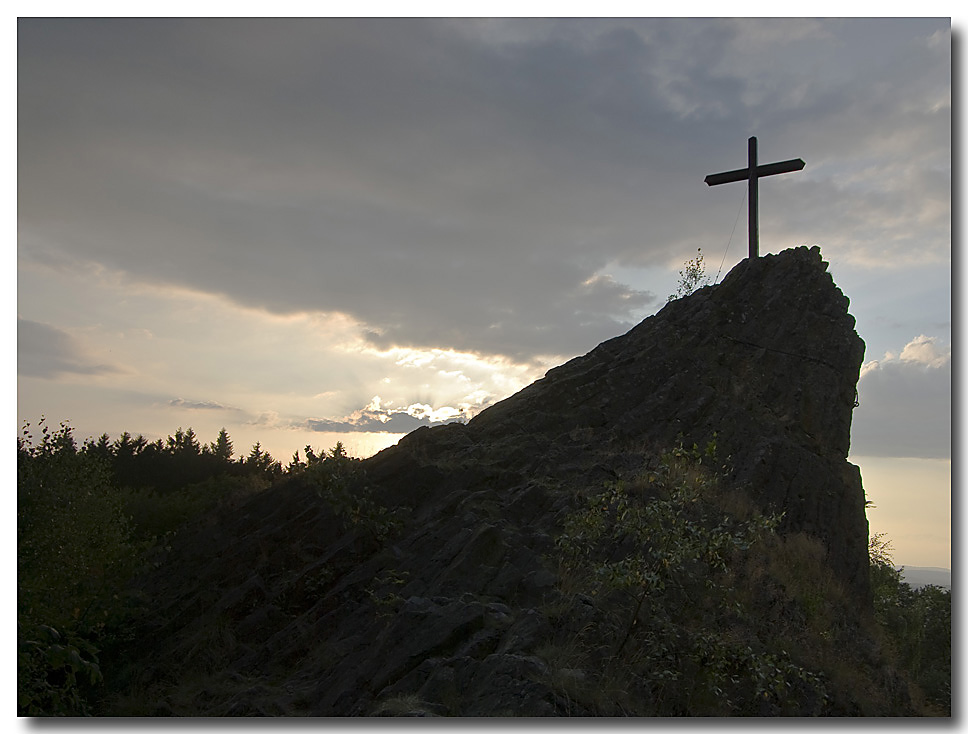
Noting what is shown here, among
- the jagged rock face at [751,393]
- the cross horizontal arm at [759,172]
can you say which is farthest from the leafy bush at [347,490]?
the cross horizontal arm at [759,172]

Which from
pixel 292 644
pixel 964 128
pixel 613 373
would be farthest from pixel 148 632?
pixel 964 128

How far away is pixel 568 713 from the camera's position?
823 centimetres

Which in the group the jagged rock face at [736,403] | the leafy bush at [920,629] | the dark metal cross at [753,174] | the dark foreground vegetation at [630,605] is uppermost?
the dark metal cross at [753,174]

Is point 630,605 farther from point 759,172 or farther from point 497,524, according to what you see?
point 759,172

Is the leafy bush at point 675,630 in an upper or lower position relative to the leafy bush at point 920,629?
upper

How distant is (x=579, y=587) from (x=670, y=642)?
1.62 metres

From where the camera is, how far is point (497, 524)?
530 inches

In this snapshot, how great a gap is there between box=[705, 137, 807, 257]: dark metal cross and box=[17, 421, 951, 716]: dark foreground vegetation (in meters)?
9.05

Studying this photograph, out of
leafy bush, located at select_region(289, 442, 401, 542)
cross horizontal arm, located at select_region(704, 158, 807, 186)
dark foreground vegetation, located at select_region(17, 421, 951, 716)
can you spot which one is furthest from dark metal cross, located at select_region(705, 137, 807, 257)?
leafy bush, located at select_region(289, 442, 401, 542)

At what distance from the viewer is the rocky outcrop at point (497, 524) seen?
10227 mm

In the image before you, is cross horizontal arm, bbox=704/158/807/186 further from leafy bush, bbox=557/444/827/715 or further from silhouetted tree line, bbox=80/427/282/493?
silhouetted tree line, bbox=80/427/282/493

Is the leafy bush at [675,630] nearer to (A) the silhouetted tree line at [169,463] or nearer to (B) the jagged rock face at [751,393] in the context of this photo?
(B) the jagged rock face at [751,393]

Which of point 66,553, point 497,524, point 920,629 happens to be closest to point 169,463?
point 66,553

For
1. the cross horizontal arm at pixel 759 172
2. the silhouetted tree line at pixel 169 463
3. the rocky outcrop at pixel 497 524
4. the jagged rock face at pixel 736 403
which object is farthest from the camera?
the silhouetted tree line at pixel 169 463
